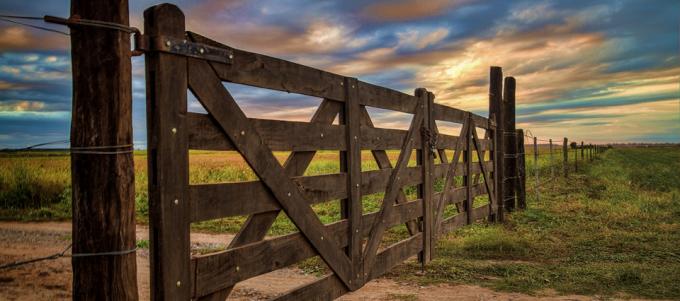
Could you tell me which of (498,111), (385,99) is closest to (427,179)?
(385,99)

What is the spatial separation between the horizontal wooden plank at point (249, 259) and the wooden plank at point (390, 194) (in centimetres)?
77

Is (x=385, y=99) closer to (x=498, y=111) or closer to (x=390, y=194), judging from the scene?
(x=390, y=194)

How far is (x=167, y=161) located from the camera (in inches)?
119

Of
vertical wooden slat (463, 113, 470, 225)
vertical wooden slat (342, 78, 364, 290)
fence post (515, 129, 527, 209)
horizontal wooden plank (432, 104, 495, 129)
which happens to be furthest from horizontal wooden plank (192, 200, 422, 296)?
fence post (515, 129, 527, 209)

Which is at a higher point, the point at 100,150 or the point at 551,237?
the point at 100,150

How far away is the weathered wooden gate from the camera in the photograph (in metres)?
3.04

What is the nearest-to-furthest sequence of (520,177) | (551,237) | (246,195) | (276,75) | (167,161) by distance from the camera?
(167,161) < (246,195) < (276,75) < (551,237) < (520,177)

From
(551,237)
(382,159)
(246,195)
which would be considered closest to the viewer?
(246,195)

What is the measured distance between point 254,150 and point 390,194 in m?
2.88

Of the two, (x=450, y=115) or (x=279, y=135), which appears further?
(x=450, y=115)

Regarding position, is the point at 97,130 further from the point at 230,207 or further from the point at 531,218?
the point at 531,218

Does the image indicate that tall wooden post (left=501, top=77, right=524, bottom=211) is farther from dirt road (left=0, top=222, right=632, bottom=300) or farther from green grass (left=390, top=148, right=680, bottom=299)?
dirt road (left=0, top=222, right=632, bottom=300)

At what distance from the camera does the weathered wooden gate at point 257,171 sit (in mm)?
3043

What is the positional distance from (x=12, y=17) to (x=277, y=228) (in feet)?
25.4
